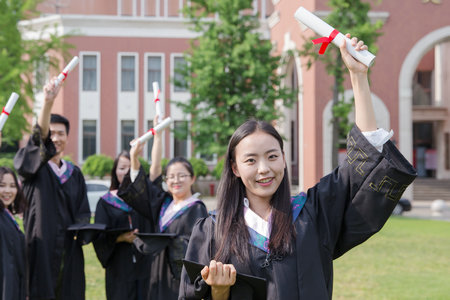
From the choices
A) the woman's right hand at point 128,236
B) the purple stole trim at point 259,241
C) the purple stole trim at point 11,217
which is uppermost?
the purple stole trim at point 259,241

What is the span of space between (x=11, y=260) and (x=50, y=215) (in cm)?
52

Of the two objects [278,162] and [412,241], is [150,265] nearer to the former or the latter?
[278,162]

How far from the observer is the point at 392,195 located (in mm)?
2193

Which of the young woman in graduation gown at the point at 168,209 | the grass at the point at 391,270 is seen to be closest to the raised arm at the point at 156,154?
the young woman in graduation gown at the point at 168,209

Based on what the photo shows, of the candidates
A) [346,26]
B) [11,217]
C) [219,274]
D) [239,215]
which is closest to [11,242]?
[11,217]

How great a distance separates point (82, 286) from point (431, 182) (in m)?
24.8

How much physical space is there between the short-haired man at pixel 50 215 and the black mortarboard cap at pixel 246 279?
216cm

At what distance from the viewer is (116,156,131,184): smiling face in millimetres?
5078

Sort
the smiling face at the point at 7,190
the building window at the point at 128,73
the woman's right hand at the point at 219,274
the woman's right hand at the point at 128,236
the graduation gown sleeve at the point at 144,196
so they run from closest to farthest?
1. the woman's right hand at the point at 219,274
2. the smiling face at the point at 7,190
3. the graduation gown sleeve at the point at 144,196
4. the woman's right hand at the point at 128,236
5. the building window at the point at 128,73

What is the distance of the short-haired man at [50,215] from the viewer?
4.16 metres

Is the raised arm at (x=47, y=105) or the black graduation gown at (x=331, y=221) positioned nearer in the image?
the black graduation gown at (x=331, y=221)

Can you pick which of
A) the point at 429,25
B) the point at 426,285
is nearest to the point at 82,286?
the point at 426,285

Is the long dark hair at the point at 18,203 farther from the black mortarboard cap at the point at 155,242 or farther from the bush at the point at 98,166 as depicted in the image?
the bush at the point at 98,166

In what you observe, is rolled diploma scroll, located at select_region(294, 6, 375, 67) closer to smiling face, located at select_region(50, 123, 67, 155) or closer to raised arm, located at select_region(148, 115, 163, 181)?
raised arm, located at select_region(148, 115, 163, 181)
